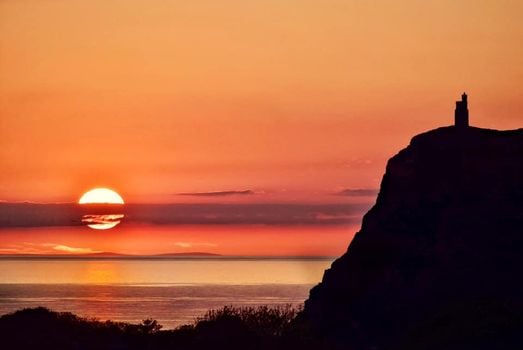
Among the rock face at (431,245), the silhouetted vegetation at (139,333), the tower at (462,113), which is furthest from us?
the tower at (462,113)

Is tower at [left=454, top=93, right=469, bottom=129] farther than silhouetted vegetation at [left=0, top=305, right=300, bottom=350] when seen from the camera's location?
Yes

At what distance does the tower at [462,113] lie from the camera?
388 feet

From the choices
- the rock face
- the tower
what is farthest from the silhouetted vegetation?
the tower

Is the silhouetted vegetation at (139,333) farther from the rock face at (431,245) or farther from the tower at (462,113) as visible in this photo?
the tower at (462,113)

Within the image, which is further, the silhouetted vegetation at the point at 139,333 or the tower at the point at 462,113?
the tower at the point at 462,113

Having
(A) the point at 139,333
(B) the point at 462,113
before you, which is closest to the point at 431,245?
(B) the point at 462,113

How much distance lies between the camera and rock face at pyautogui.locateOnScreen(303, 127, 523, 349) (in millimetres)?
106688

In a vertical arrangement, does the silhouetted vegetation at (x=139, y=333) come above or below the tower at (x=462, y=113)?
below

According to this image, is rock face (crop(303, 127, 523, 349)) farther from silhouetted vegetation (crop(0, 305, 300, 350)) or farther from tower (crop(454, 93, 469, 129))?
silhouetted vegetation (crop(0, 305, 300, 350))

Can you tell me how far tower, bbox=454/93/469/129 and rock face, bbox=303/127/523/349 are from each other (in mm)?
737

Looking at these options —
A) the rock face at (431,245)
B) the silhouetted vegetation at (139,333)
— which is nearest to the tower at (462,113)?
the rock face at (431,245)

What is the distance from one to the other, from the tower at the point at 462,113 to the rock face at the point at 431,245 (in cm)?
74

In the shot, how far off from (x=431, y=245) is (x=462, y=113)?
45.4 feet

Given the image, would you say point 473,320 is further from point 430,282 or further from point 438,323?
point 430,282
